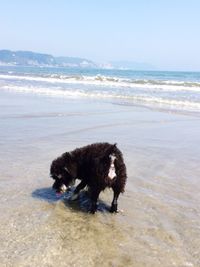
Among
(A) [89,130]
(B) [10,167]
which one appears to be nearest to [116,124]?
(A) [89,130]

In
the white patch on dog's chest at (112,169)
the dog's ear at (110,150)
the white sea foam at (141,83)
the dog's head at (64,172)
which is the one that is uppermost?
the dog's ear at (110,150)

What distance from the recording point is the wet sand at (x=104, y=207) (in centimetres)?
455

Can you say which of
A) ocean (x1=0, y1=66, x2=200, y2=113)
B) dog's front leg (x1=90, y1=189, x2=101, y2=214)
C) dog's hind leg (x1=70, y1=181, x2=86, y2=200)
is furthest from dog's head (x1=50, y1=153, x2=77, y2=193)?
ocean (x1=0, y1=66, x2=200, y2=113)

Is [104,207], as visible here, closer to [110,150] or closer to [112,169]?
[112,169]

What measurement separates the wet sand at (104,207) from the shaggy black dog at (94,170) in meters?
0.25

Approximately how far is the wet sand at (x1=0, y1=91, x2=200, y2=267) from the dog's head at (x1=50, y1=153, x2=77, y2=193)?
0.72 ft

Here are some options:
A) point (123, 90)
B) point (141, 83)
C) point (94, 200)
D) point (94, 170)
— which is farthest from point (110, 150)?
point (141, 83)

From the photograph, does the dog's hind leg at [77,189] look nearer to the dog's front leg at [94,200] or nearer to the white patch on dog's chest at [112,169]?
the dog's front leg at [94,200]

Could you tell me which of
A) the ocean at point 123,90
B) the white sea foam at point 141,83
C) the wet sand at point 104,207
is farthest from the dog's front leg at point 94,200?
the white sea foam at point 141,83

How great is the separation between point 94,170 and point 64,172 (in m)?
0.54

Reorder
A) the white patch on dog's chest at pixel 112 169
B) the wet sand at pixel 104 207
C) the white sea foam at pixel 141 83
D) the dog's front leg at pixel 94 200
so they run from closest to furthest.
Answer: the wet sand at pixel 104 207, the white patch on dog's chest at pixel 112 169, the dog's front leg at pixel 94 200, the white sea foam at pixel 141 83

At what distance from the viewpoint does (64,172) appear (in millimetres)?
6289

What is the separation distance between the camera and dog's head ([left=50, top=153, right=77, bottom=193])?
6.25 m

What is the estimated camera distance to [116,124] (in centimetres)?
1348
